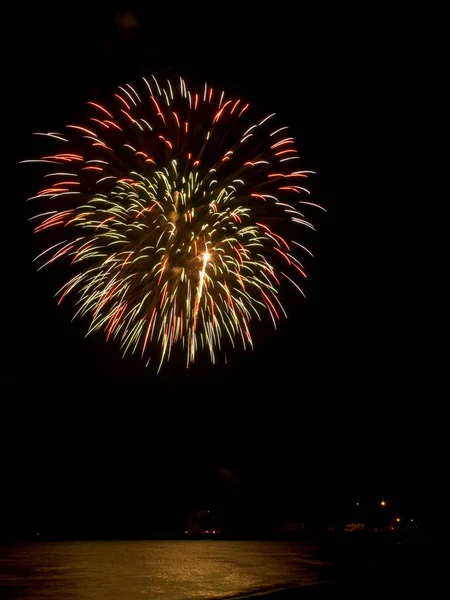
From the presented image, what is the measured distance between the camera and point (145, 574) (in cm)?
1859

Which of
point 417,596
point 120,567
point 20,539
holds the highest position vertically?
point 20,539

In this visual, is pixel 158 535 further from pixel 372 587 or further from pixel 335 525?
pixel 372 587

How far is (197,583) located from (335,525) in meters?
38.2

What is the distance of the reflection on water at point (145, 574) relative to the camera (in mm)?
14727

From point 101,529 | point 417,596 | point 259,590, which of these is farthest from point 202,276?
point 101,529

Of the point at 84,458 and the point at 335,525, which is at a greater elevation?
the point at 84,458

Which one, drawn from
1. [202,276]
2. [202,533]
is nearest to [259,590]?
[202,276]

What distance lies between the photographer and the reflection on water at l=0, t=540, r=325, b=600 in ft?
48.3

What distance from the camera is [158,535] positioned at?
145ft

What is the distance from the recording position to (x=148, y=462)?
5238 cm

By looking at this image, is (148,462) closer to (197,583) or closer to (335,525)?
(335,525)

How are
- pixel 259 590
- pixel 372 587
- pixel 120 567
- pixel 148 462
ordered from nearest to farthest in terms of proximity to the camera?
1. pixel 372 587
2. pixel 259 590
3. pixel 120 567
4. pixel 148 462

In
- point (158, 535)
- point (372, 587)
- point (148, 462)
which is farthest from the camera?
point (148, 462)

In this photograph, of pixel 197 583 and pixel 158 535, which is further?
pixel 158 535
